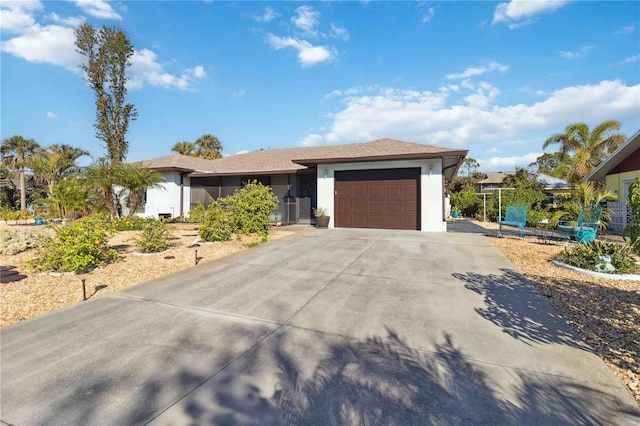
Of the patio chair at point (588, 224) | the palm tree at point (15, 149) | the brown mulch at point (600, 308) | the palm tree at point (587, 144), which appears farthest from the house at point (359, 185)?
the palm tree at point (15, 149)

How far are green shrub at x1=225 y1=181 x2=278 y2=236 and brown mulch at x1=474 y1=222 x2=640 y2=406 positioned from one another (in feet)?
25.9

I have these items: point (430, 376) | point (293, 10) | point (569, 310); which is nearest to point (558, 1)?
point (293, 10)

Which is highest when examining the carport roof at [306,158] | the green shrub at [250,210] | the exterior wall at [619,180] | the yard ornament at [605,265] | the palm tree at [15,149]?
the palm tree at [15,149]

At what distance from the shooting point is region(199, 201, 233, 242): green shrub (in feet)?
30.9

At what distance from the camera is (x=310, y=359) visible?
9.06 feet

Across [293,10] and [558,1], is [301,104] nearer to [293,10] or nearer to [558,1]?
[293,10]

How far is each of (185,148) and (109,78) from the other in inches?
667

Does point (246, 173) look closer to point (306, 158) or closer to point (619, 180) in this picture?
point (306, 158)

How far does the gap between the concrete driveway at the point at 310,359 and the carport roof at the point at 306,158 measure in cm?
798

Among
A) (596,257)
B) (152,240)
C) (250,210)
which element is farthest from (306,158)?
(596,257)

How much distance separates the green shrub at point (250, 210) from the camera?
1032 cm

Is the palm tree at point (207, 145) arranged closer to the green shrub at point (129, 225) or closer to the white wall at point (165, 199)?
the white wall at point (165, 199)

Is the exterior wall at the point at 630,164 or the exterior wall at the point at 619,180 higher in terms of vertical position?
the exterior wall at the point at 630,164

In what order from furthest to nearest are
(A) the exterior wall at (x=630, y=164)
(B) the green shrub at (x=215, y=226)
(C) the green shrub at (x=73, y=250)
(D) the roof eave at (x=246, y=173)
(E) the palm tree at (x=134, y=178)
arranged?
(D) the roof eave at (x=246, y=173)
(E) the palm tree at (x=134, y=178)
(A) the exterior wall at (x=630, y=164)
(B) the green shrub at (x=215, y=226)
(C) the green shrub at (x=73, y=250)
